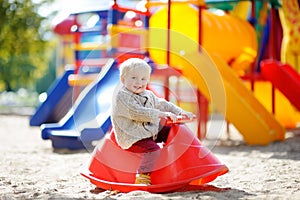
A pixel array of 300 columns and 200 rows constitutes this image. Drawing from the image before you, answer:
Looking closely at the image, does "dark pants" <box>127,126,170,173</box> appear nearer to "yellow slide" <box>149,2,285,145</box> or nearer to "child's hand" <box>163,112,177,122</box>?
"child's hand" <box>163,112,177,122</box>

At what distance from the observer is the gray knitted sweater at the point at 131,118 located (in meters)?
3.42

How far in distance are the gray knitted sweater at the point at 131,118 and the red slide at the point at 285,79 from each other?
12.4ft

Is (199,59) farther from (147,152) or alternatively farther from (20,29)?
(20,29)

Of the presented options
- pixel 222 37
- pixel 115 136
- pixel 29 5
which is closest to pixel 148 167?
pixel 115 136

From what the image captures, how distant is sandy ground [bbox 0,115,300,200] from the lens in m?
3.33

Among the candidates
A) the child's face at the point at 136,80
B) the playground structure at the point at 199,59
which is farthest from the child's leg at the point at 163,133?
the playground structure at the point at 199,59

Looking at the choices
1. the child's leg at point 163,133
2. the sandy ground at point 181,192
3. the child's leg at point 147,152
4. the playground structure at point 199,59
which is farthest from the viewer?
the playground structure at point 199,59

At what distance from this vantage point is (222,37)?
766cm

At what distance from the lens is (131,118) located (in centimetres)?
345

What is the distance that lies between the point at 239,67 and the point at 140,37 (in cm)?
172

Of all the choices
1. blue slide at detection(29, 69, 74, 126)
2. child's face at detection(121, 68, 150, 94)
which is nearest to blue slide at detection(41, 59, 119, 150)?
blue slide at detection(29, 69, 74, 126)

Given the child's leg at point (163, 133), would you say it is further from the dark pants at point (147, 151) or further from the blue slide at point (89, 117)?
the blue slide at point (89, 117)

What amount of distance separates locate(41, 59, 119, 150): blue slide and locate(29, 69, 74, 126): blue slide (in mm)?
989

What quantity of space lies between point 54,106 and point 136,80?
13.9ft
